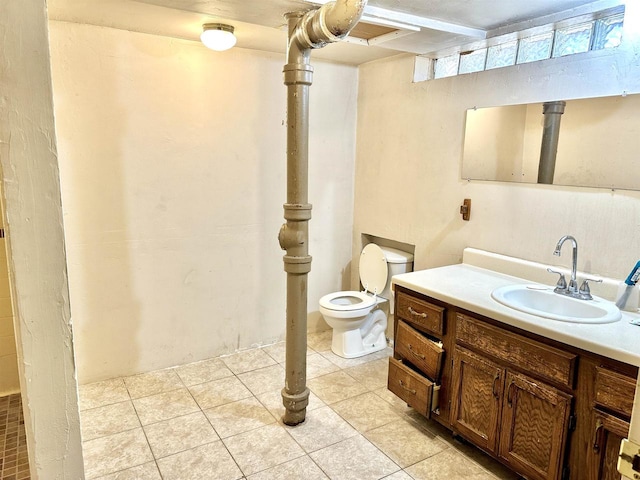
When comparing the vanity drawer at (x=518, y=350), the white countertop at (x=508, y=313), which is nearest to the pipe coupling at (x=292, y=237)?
the white countertop at (x=508, y=313)

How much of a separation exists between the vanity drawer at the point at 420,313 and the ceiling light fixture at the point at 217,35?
1669 millimetres

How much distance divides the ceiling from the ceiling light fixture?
Result: 5 cm

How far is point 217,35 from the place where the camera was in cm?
236

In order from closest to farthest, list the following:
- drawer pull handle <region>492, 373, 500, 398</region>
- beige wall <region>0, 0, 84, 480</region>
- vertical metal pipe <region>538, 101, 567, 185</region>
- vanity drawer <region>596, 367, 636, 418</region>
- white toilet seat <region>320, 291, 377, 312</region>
Answer: beige wall <region>0, 0, 84, 480</region>
vanity drawer <region>596, 367, 636, 418</region>
drawer pull handle <region>492, 373, 500, 398</region>
vertical metal pipe <region>538, 101, 567, 185</region>
white toilet seat <region>320, 291, 377, 312</region>

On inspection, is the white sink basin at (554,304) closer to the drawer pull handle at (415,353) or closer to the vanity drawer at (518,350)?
the vanity drawer at (518,350)

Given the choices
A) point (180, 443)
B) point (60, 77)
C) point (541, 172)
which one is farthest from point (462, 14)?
point (180, 443)

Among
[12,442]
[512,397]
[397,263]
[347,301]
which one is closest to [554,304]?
[512,397]

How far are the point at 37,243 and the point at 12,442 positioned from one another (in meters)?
1.75

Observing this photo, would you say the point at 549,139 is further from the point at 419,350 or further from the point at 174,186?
the point at 174,186

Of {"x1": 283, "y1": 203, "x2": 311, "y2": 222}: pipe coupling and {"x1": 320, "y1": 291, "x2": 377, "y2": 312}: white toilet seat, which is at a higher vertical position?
{"x1": 283, "y1": 203, "x2": 311, "y2": 222}: pipe coupling

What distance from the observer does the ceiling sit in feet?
6.42

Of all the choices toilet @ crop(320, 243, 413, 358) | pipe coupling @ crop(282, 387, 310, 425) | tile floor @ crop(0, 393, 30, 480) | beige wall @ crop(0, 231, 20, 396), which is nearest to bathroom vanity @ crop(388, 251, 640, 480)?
pipe coupling @ crop(282, 387, 310, 425)

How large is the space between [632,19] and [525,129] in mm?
605

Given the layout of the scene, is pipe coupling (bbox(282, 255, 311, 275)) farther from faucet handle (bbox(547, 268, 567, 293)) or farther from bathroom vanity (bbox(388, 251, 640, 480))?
faucet handle (bbox(547, 268, 567, 293))
